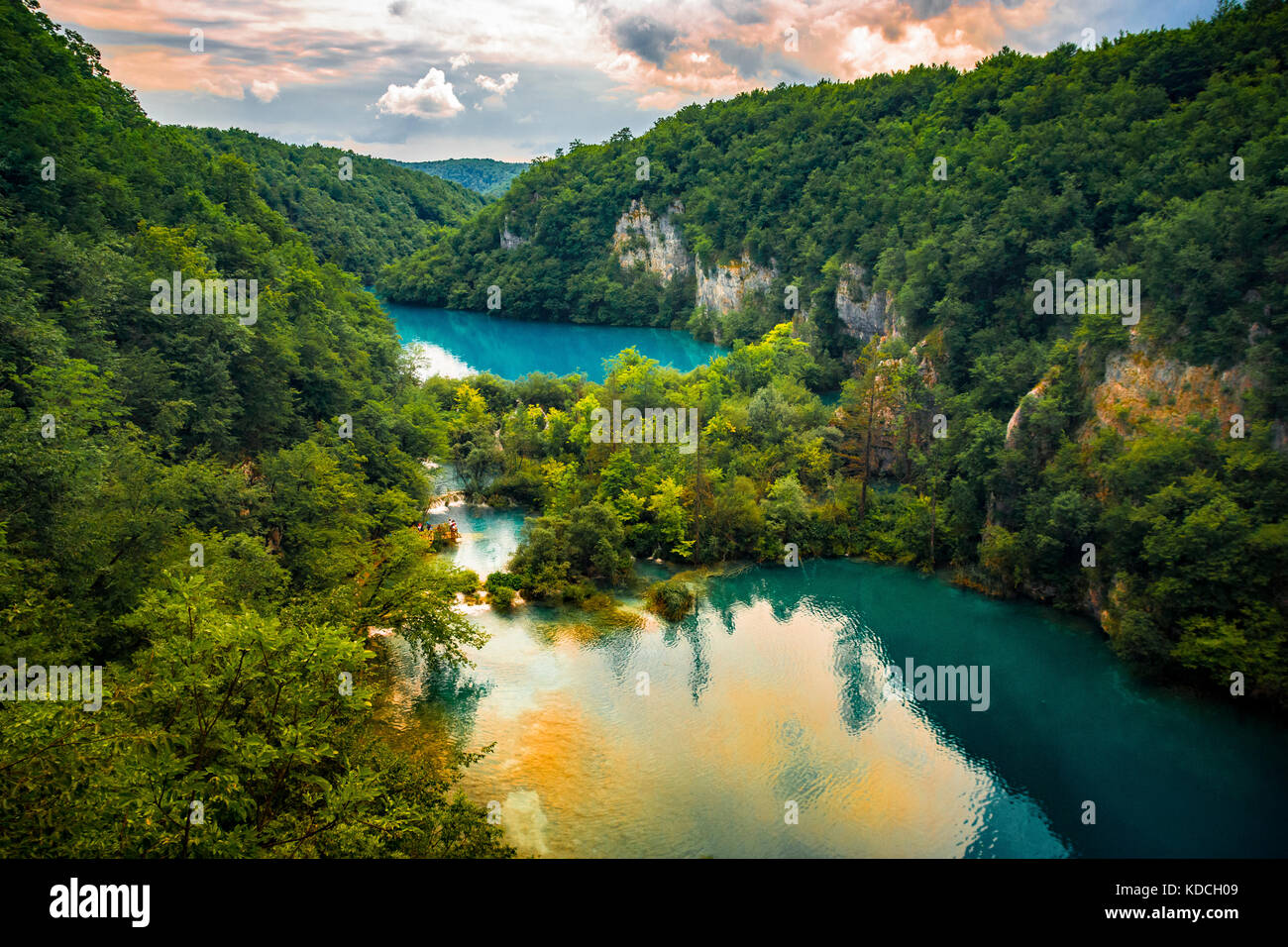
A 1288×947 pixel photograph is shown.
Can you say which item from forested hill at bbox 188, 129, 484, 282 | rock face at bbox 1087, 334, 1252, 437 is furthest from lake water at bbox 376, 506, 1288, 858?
forested hill at bbox 188, 129, 484, 282

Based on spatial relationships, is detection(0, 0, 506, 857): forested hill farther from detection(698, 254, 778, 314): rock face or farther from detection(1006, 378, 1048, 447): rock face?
detection(698, 254, 778, 314): rock face

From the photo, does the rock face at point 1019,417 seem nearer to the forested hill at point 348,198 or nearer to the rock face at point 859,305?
the rock face at point 859,305

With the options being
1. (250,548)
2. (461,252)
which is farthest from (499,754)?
(461,252)

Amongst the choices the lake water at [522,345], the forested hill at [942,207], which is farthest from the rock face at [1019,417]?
the lake water at [522,345]

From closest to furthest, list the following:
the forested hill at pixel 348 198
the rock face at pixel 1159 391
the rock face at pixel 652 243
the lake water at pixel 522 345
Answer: the rock face at pixel 1159 391
the lake water at pixel 522 345
the rock face at pixel 652 243
the forested hill at pixel 348 198

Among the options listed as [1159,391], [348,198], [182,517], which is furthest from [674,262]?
[182,517]

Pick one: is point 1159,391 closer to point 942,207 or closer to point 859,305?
point 942,207
